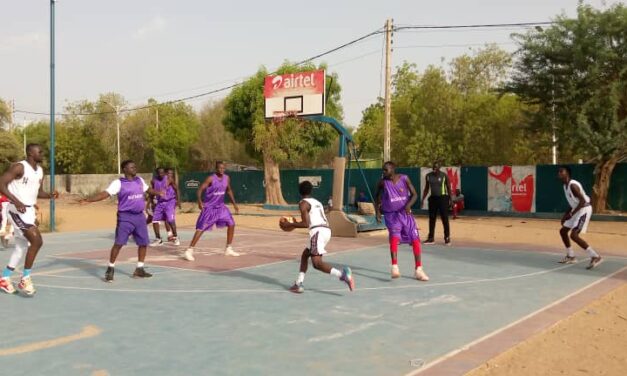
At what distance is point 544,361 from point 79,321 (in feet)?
16.2

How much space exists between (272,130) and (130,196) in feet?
79.4

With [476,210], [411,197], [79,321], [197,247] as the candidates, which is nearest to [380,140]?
[476,210]

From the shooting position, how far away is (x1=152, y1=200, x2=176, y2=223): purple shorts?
1449cm

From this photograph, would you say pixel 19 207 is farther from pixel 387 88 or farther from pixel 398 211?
pixel 387 88

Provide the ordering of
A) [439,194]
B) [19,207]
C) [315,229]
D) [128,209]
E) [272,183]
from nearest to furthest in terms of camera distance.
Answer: [19,207], [315,229], [128,209], [439,194], [272,183]

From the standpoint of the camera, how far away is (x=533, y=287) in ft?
30.1

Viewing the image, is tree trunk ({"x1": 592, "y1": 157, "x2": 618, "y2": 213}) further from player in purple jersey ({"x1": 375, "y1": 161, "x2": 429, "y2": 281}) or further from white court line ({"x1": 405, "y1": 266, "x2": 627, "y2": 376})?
player in purple jersey ({"x1": 375, "y1": 161, "x2": 429, "y2": 281})

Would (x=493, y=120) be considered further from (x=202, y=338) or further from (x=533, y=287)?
(x=202, y=338)

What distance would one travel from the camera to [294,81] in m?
20.9

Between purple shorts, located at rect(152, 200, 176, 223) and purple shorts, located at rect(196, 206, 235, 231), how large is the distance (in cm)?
258

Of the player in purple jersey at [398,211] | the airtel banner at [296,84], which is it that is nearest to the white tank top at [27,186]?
the player in purple jersey at [398,211]

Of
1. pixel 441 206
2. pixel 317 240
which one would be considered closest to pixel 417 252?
pixel 317 240

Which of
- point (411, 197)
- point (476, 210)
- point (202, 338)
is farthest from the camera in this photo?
point (476, 210)

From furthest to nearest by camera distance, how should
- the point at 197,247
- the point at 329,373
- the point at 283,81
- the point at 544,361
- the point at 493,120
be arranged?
1. the point at 493,120
2. the point at 283,81
3. the point at 197,247
4. the point at 544,361
5. the point at 329,373
